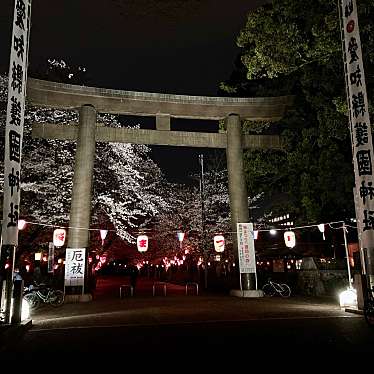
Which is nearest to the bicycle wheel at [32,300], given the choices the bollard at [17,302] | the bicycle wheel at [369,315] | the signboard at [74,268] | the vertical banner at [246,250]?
the signboard at [74,268]

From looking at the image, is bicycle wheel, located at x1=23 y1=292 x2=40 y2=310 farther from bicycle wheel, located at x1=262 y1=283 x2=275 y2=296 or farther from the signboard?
bicycle wheel, located at x1=262 y1=283 x2=275 y2=296

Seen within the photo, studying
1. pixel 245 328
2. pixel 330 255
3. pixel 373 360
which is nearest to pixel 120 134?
pixel 245 328

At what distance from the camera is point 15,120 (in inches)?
394

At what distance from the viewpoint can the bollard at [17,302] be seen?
10.1m

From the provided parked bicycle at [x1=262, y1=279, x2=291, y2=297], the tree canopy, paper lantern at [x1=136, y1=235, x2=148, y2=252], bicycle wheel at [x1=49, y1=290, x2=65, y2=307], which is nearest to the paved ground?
bicycle wheel at [x1=49, y1=290, x2=65, y2=307]

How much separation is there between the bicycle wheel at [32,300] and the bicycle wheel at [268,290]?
10.6m

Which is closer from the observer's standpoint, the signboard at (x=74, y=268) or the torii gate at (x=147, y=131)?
the signboard at (x=74, y=268)

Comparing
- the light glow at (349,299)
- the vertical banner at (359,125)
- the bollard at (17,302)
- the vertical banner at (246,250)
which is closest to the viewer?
the bollard at (17,302)

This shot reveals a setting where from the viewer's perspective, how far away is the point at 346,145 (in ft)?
57.7

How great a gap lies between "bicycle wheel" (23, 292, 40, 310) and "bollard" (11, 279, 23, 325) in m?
5.14

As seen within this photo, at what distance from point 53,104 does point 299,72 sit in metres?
12.3

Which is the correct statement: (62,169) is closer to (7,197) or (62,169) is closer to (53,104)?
(53,104)

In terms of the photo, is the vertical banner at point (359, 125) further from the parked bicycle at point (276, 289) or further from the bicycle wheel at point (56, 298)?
the bicycle wheel at point (56, 298)

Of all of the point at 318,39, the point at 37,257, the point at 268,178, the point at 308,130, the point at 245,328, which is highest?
the point at 318,39
